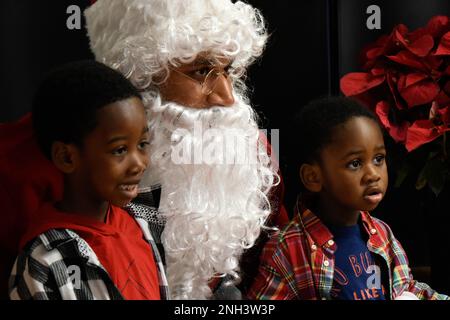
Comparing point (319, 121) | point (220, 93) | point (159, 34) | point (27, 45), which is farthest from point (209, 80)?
point (27, 45)

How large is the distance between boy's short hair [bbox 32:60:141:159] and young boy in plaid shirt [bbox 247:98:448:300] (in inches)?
17.4

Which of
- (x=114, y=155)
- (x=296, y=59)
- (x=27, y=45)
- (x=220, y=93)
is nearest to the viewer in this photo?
(x=114, y=155)

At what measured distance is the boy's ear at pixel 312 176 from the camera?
1.50m

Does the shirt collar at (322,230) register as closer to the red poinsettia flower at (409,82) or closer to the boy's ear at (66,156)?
the red poinsettia flower at (409,82)

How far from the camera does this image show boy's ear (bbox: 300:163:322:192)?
150cm

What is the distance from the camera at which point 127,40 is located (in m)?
1.48

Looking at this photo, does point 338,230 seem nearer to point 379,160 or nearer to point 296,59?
point 379,160

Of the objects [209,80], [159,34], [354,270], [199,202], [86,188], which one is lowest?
[354,270]

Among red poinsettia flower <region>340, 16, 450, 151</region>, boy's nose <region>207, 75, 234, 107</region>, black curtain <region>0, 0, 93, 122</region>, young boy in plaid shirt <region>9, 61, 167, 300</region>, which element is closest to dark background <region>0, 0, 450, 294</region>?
black curtain <region>0, 0, 93, 122</region>

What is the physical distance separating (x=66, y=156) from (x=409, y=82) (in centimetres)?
89

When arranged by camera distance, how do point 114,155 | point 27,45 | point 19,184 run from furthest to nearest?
point 27,45 → point 19,184 → point 114,155

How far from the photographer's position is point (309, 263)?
1.46 meters
